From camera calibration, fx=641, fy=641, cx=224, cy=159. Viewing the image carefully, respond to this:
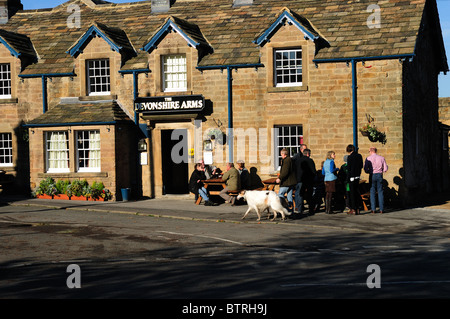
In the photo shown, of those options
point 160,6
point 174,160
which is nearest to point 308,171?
point 174,160

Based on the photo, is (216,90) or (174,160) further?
(174,160)

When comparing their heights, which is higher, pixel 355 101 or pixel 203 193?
pixel 355 101

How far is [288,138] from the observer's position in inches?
947

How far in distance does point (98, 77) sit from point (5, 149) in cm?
530

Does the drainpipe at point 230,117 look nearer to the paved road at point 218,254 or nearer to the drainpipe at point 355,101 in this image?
the paved road at point 218,254

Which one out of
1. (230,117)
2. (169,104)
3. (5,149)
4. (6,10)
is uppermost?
(6,10)

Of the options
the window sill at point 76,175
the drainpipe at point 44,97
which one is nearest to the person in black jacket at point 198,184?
the window sill at point 76,175

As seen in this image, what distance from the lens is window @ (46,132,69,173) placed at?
2581cm

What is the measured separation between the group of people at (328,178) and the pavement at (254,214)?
0.45 m

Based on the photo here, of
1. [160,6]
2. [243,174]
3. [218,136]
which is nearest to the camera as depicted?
[243,174]

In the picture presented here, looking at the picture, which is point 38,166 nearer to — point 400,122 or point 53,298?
point 400,122

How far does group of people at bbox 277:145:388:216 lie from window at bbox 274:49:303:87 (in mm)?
4425

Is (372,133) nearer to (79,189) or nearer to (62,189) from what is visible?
(79,189)
